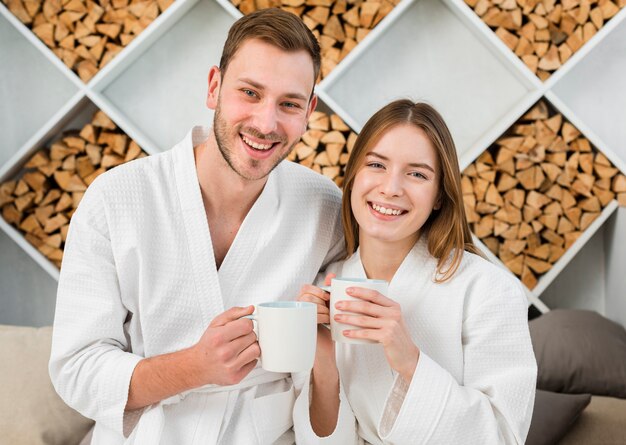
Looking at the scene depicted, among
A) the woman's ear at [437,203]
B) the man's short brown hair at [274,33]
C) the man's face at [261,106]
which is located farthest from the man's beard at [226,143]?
the woman's ear at [437,203]

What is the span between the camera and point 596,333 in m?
2.54

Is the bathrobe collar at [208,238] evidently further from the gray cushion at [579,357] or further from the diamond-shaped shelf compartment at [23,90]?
the diamond-shaped shelf compartment at [23,90]

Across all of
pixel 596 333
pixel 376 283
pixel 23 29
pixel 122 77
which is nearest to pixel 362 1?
pixel 122 77

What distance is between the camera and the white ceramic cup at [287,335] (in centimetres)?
121

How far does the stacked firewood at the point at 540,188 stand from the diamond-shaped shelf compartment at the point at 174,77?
46.9 inches

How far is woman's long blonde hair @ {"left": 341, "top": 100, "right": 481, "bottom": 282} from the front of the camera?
159cm

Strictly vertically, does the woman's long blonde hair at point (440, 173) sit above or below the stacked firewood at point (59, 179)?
below

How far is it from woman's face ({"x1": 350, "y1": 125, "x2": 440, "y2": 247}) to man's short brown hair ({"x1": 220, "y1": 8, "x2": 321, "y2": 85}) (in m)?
0.26

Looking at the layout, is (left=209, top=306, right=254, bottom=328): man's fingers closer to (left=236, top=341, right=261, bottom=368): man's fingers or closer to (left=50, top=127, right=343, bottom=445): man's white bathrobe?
(left=236, top=341, right=261, bottom=368): man's fingers

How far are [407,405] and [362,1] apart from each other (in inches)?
75.8

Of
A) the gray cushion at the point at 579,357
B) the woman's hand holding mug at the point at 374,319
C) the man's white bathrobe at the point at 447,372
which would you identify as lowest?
the gray cushion at the point at 579,357

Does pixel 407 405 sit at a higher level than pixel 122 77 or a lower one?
lower

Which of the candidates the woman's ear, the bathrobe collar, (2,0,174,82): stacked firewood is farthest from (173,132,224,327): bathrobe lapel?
(2,0,174,82): stacked firewood

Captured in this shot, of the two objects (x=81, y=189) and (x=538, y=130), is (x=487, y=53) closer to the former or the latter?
(x=538, y=130)
